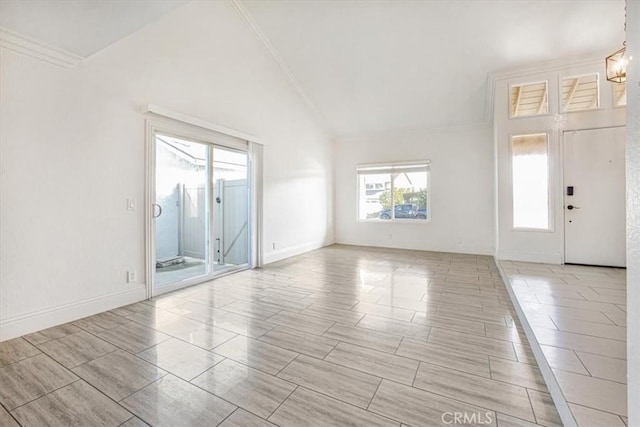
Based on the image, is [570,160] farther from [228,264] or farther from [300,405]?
[228,264]

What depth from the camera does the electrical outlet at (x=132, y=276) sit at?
320 cm

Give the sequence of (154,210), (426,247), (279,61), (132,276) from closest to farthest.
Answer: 1. (132,276)
2. (154,210)
3. (279,61)
4. (426,247)

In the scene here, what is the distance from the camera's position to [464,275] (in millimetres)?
4406

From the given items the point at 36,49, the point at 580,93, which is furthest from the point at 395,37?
the point at 36,49

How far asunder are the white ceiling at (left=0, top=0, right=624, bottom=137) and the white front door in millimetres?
1296

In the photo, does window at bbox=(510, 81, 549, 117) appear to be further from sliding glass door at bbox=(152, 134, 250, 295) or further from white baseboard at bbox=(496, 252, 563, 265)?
sliding glass door at bbox=(152, 134, 250, 295)

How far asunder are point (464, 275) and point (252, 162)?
13.1 ft

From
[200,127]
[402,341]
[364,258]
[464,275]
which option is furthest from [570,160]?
[200,127]

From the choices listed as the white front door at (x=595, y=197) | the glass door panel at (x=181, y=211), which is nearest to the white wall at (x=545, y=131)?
the white front door at (x=595, y=197)

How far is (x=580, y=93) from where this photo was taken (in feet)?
14.4

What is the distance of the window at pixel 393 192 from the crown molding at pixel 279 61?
1627 mm

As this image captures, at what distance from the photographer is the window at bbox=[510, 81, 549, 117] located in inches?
180

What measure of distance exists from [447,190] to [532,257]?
92.8 inches

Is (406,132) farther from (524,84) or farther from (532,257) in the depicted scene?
(532,257)
